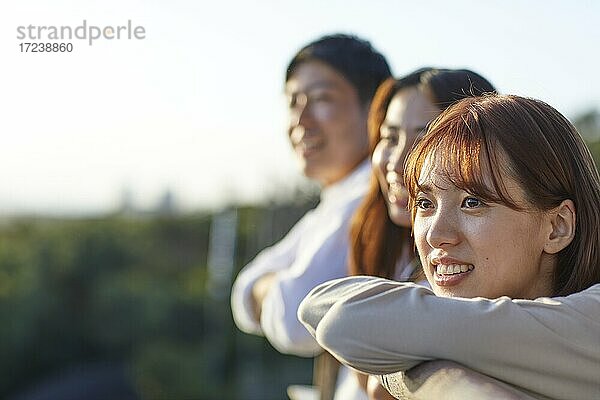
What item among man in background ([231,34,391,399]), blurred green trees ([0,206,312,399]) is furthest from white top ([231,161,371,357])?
blurred green trees ([0,206,312,399])

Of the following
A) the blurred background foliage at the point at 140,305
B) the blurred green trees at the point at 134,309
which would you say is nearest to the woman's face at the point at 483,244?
the blurred background foliage at the point at 140,305

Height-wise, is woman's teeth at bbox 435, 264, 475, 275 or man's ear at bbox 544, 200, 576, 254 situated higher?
man's ear at bbox 544, 200, 576, 254

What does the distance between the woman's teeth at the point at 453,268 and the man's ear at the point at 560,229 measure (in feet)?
0.23

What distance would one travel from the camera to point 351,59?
1519 millimetres

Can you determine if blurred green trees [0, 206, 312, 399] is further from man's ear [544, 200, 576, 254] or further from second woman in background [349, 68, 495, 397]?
man's ear [544, 200, 576, 254]

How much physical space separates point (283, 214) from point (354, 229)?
329cm

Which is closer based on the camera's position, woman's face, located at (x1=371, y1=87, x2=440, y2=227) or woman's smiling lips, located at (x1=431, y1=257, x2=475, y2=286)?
woman's smiling lips, located at (x1=431, y1=257, x2=475, y2=286)

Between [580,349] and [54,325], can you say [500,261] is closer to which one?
[580,349]

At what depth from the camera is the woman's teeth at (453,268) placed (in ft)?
2.76

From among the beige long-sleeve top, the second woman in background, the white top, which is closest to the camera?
the beige long-sleeve top

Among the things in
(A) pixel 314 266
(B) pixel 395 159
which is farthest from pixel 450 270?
(A) pixel 314 266

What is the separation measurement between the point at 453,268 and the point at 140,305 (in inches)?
154

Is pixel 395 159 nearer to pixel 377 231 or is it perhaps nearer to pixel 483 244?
pixel 377 231

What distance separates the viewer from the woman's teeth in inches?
33.1
